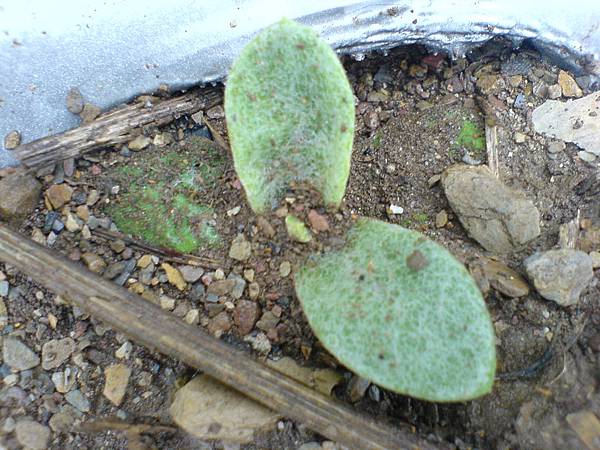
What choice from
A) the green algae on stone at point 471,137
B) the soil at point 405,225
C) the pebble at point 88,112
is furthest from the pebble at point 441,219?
the pebble at point 88,112

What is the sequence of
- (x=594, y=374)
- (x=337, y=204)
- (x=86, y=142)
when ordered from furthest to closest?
(x=86, y=142) → (x=337, y=204) → (x=594, y=374)

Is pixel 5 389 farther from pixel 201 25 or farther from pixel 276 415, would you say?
pixel 201 25

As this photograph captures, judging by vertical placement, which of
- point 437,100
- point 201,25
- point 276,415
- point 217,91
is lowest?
point 276,415

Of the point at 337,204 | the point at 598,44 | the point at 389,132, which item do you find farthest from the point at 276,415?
the point at 598,44

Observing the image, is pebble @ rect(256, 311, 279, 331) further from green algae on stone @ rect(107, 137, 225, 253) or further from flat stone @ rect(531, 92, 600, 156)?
flat stone @ rect(531, 92, 600, 156)

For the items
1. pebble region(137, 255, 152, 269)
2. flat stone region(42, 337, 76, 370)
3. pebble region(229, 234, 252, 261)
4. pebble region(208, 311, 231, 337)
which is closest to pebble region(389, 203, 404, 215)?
pebble region(229, 234, 252, 261)
